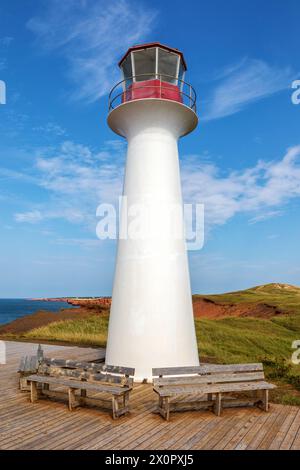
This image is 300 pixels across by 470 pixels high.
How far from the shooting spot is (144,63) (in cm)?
1043

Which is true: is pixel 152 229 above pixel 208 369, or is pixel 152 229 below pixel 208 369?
above

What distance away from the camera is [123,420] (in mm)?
6766

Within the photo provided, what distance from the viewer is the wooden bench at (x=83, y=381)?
6.91 metres

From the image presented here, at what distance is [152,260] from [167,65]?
555cm

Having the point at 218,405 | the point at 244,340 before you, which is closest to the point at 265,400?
the point at 218,405

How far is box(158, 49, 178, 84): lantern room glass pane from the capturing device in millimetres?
10312

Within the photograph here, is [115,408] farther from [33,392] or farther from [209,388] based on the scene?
[33,392]

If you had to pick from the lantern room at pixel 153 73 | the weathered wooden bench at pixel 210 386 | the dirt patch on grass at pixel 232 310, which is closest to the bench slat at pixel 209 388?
the weathered wooden bench at pixel 210 386

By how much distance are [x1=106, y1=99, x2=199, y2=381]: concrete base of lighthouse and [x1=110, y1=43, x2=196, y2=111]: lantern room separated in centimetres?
41

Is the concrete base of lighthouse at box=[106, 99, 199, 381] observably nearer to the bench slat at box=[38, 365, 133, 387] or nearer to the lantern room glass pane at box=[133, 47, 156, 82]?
the lantern room glass pane at box=[133, 47, 156, 82]

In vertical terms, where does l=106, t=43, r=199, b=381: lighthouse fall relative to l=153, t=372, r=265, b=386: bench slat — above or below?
above

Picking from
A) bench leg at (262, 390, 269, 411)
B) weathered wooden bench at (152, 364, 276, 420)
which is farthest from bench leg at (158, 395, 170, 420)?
bench leg at (262, 390, 269, 411)
